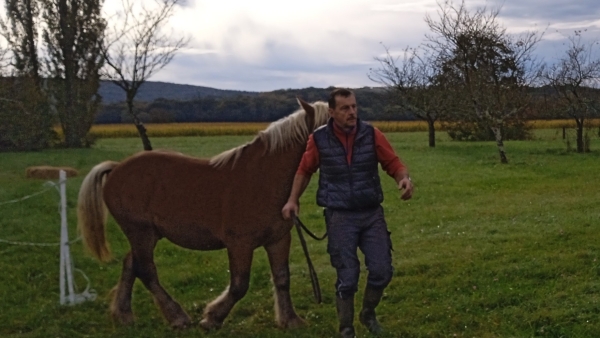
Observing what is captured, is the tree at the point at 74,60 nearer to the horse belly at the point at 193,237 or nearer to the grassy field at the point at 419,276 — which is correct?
the grassy field at the point at 419,276

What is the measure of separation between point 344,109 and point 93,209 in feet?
8.87

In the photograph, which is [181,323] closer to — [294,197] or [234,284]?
[234,284]

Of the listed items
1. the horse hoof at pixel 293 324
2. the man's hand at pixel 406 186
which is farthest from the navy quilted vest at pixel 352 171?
the horse hoof at pixel 293 324

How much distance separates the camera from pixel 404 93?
36.4 metres

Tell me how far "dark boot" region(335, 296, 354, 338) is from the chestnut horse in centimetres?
74

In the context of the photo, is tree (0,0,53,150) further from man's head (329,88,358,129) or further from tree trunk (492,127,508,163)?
man's head (329,88,358,129)

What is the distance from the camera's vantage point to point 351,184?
5.00 m

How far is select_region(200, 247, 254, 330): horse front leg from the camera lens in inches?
223

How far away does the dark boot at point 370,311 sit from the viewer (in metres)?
5.36

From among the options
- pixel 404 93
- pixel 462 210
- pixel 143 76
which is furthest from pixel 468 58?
pixel 462 210

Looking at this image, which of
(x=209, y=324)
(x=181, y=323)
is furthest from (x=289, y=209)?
(x=181, y=323)

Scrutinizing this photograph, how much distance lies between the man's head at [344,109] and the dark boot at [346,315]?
1.36 meters

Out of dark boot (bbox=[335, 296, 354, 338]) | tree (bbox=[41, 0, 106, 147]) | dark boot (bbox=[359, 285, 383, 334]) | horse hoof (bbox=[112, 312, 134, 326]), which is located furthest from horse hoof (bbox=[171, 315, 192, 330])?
tree (bbox=[41, 0, 106, 147])

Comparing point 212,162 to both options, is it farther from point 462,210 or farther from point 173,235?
point 462,210
